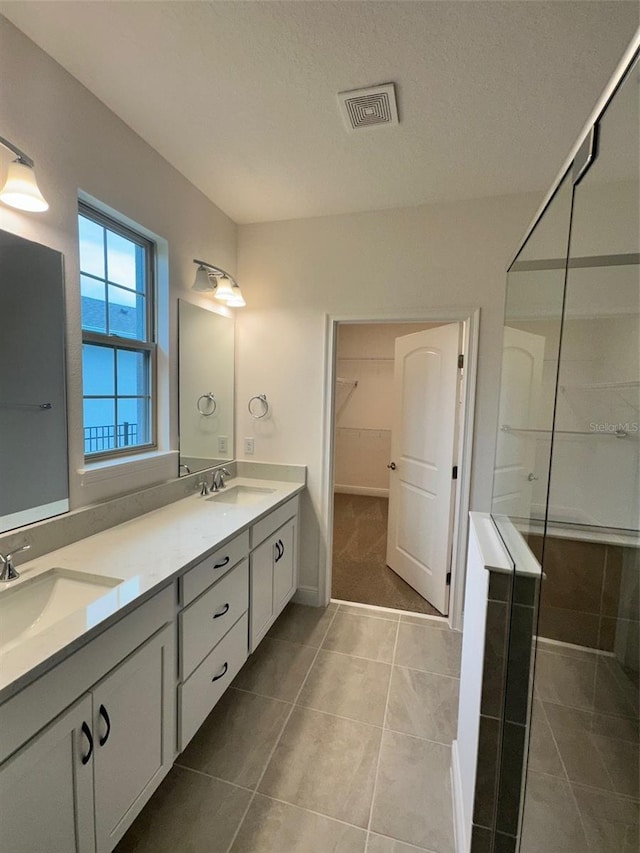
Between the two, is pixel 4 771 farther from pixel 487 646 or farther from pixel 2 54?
pixel 2 54

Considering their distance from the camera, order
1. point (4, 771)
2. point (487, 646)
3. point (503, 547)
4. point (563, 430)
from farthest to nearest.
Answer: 1. point (563, 430)
2. point (503, 547)
3. point (487, 646)
4. point (4, 771)

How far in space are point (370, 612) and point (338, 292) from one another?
7.28 feet

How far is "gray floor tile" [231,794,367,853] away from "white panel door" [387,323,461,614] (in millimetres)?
1532

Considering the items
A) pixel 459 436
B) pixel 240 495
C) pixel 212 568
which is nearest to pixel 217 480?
pixel 240 495

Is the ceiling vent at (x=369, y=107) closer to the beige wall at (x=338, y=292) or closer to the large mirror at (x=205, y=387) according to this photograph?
the beige wall at (x=338, y=292)

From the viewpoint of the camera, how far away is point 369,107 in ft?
5.21

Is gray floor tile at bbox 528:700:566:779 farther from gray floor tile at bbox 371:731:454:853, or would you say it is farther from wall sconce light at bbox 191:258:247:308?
wall sconce light at bbox 191:258:247:308

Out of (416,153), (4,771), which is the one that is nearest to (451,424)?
(416,153)

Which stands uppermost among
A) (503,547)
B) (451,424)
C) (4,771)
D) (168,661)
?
(451,424)

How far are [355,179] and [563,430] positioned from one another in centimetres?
169

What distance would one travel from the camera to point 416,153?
1.89 meters

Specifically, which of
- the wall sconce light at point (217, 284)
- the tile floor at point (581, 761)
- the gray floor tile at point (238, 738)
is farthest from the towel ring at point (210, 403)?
the tile floor at point (581, 761)

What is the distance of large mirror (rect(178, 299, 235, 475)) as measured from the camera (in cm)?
228

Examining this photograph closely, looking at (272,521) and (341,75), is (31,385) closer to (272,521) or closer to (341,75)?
(272,521)
